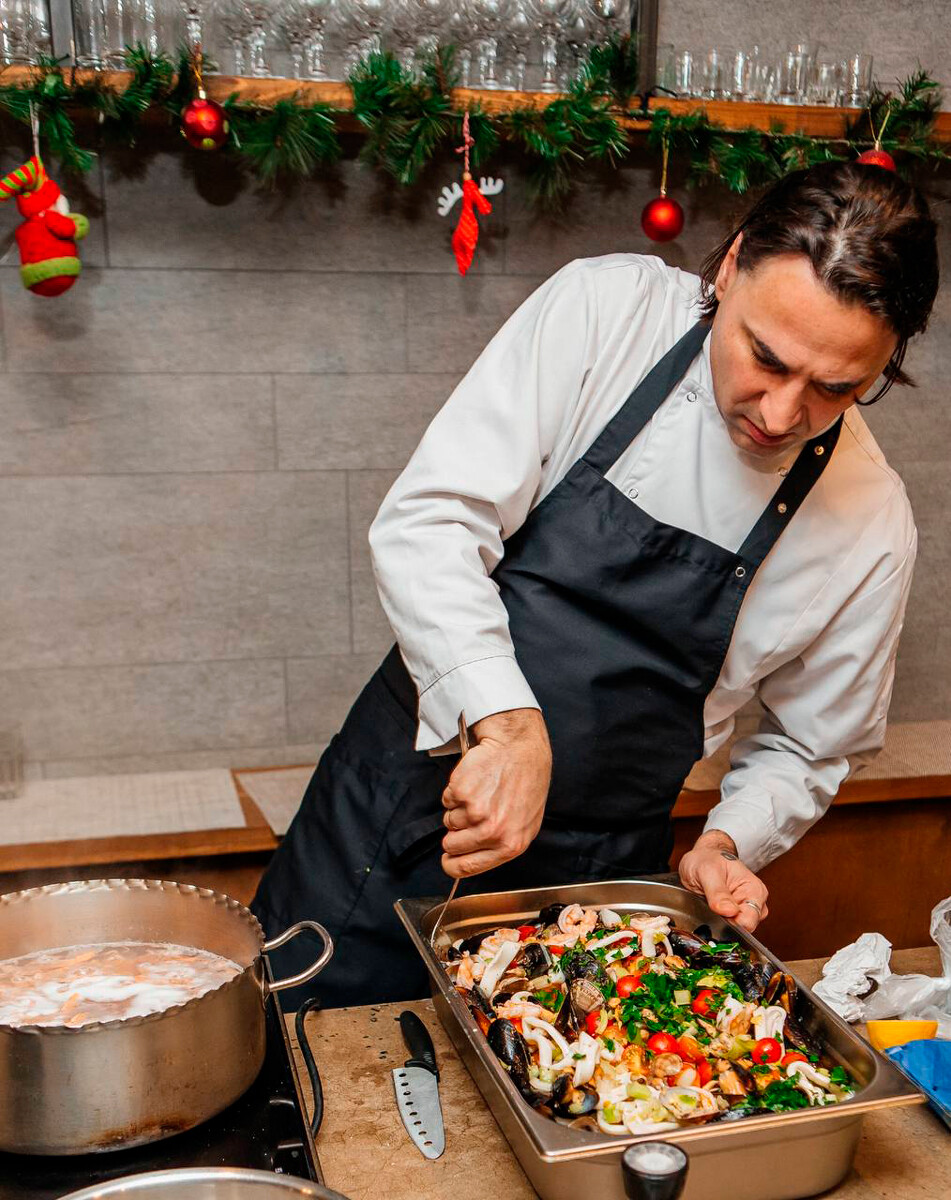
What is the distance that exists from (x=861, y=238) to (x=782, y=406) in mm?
184

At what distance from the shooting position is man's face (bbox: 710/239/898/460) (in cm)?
118

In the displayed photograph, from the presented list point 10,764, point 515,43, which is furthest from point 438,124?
point 10,764

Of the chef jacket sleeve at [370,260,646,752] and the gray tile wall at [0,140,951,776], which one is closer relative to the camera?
the chef jacket sleeve at [370,260,646,752]

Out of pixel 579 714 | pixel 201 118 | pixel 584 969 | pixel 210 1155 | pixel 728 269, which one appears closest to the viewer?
pixel 210 1155

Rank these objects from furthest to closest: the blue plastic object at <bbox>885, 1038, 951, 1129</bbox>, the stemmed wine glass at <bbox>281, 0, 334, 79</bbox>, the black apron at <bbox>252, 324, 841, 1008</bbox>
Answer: the stemmed wine glass at <bbox>281, 0, 334, 79</bbox> < the black apron at <bbox>252, 324, 841, 1008</bbox> < the blue plastic object at <bbox>885, 1038, 951, 1129</bbox>

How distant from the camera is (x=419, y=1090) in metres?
1.08

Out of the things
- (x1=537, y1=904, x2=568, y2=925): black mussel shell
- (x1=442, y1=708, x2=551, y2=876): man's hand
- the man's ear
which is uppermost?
the man's ear

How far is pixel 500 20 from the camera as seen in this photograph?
229 cm

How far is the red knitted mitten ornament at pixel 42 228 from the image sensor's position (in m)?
2.09

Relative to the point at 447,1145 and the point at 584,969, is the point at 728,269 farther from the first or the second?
the point at 447,1145

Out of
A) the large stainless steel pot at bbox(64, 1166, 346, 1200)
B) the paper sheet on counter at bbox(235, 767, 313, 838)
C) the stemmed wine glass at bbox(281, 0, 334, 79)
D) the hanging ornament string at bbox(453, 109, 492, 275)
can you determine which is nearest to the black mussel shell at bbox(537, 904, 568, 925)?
the large stainless steel pot at bbox(64, 1166, 346, 1200)

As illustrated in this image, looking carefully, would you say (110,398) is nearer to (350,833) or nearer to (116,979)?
(350,833)

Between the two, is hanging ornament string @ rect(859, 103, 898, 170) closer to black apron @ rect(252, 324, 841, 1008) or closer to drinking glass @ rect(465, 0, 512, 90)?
drinking glass @ rect(465, 0, 512, 90)

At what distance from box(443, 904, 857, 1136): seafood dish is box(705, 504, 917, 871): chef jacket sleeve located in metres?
0.32
